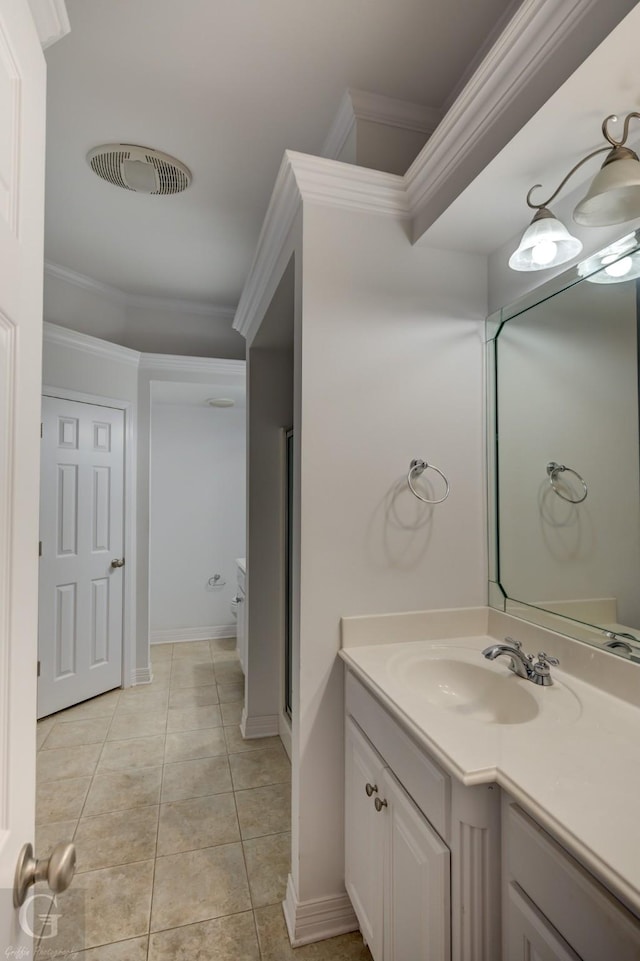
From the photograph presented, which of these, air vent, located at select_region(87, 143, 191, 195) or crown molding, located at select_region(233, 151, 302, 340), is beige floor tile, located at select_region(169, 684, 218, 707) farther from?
air vent, located at select_region(87, 143, 191, 195)

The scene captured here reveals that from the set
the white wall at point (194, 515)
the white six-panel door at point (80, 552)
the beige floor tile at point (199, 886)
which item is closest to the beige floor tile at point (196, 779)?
the beige floor tile at point (199, 886)

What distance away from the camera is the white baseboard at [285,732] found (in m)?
2.49

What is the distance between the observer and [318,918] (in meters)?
1.48

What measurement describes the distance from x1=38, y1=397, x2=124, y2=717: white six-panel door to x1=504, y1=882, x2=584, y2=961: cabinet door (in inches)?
113

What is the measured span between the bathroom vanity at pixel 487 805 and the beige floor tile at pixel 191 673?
2.25 m

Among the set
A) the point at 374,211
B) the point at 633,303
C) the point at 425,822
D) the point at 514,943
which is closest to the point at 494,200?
the point at 374,211

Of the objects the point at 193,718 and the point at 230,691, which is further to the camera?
the point at 230,691

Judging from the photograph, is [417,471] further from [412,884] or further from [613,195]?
[412,884]

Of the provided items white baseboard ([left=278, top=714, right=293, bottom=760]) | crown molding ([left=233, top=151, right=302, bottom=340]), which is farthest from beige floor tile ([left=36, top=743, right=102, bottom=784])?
crown molding ([left=233, top=151, right=302, bottom=340])

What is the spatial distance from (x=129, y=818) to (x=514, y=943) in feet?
5.93

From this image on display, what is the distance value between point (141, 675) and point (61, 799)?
133 centimetres

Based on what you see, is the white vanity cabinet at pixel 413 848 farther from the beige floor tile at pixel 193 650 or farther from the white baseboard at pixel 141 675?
the beige floor tile at pixel 193 650

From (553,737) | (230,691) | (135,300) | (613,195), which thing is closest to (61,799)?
(230,691)

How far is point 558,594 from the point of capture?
1.41m
